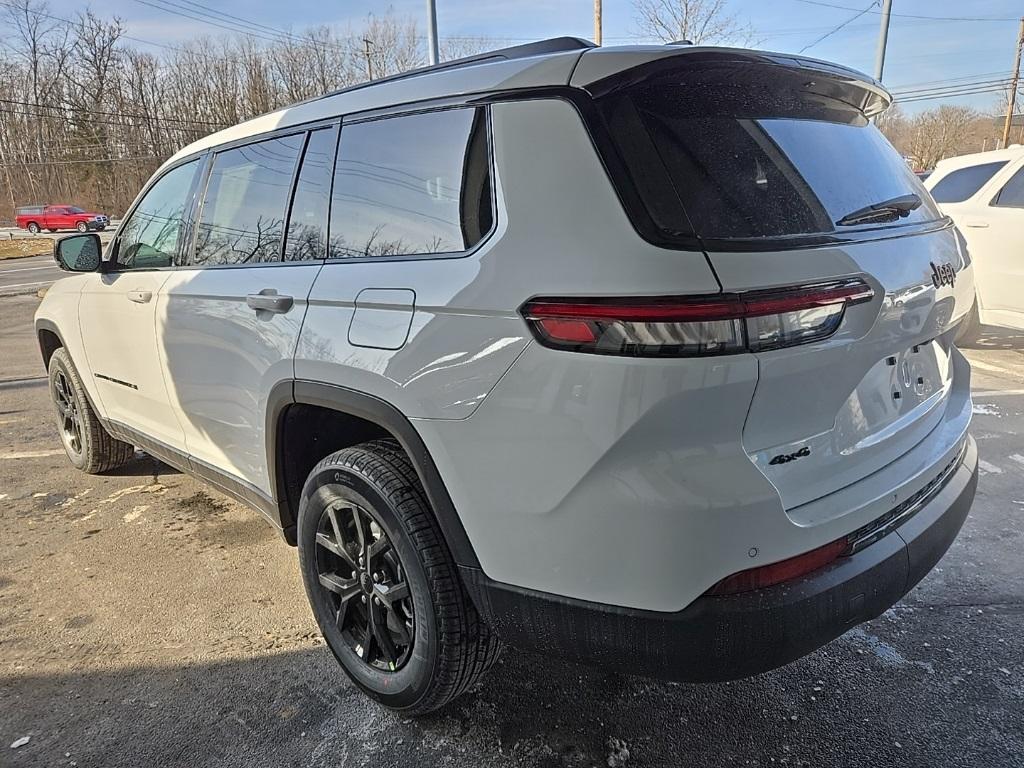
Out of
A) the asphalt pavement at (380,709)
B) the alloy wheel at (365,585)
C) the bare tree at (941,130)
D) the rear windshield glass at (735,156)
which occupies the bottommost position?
the asphalt pavement at (380,709)

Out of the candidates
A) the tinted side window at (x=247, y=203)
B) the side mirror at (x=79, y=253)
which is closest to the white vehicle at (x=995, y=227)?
the tinted side window at (x=247, y=203)

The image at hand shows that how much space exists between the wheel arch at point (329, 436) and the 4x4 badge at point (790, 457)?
791 millimetres

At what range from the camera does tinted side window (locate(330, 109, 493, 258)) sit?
185cm

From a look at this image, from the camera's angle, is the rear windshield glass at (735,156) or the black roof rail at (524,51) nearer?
the rear windshield glass at (735,156)

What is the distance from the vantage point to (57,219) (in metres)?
40.9

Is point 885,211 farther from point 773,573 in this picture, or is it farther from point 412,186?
point 412,186

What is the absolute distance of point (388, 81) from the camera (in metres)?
2.25

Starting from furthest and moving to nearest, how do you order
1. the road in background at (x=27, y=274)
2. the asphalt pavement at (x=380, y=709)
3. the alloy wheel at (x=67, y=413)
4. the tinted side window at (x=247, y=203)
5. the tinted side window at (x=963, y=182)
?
1. the road in background at (x=27, y=274)
2. the tinted side window at (x=963, y=182)
3. the alloy wheel at (x=67, y=413)
4. the tinted side window at (x=247, y=203)
5. the asphalt pavement at (x=380, y=709)

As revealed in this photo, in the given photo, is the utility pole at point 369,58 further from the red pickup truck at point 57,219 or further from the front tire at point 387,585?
the front tire at point 387,585

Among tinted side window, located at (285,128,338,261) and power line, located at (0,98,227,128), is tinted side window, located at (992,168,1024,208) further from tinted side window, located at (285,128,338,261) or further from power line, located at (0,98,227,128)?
power line, located at (0,98,227,128)

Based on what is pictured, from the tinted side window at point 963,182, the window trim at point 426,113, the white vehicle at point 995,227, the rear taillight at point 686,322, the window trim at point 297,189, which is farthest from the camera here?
the tinted side window at point 963,182

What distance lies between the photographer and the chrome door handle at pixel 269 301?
232 cm

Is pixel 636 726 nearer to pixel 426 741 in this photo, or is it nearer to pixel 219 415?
pixel 426 741

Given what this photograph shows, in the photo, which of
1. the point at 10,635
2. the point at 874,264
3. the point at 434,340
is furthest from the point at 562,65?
the point at 10,635
